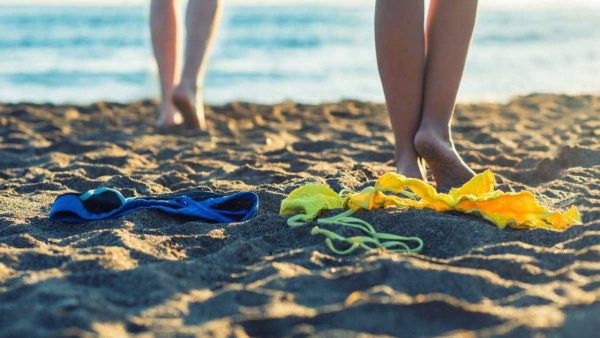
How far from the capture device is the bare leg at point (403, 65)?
3148 millimetres

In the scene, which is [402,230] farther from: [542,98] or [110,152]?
[542,98]

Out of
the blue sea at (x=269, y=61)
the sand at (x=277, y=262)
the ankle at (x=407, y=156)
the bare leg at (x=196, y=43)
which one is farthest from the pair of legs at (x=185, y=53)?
the blue sea at (x=269, y=61)

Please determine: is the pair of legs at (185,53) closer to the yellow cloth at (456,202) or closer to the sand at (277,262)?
the sand at (277,262)

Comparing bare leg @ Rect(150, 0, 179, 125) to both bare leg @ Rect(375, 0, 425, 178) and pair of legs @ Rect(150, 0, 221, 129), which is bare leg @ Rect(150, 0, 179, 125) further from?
bare leg @ Rect(375, 0, 425, 178)

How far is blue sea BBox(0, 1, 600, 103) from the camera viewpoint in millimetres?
9828

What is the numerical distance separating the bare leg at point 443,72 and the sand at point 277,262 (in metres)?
0.38

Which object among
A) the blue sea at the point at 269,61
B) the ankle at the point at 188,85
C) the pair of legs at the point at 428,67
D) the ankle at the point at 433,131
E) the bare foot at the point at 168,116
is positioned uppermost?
the pair of legs at the point at 428,67

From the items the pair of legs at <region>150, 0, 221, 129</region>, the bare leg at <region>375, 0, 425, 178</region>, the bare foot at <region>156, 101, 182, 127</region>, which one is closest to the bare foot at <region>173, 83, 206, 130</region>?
the pair of legs at <region>150, 0, 221, 129</region>

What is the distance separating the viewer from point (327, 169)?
3939mm

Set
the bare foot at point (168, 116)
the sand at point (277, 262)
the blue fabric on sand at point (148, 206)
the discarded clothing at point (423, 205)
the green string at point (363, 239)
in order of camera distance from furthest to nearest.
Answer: the bare foot at point (168, 116)
the blue fabric on sand at point (148, 206)
the discarded clothing at point (423, 205)
the green string at point (363, 239)
the sand at point (277, 262)

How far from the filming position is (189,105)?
5168 millimetres

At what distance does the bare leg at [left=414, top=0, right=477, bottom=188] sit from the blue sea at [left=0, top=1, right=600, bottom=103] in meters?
5.59

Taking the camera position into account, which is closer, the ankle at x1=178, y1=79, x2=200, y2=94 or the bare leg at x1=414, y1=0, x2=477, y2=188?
the bare leg at x1=414, y1=0, x2=477, y2=188

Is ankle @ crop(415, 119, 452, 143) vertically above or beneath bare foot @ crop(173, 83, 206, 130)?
above
